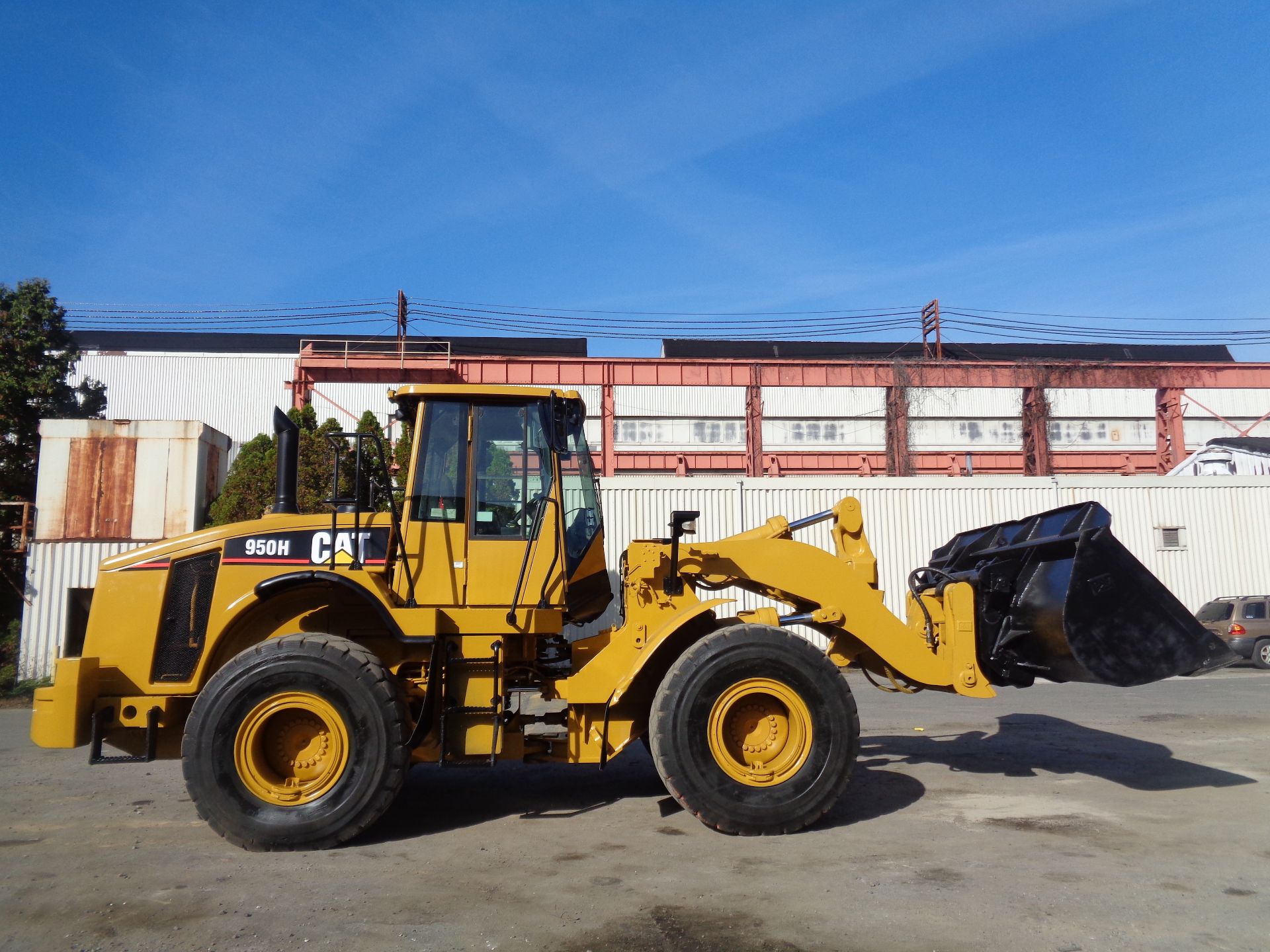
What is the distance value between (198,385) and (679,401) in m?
21.3

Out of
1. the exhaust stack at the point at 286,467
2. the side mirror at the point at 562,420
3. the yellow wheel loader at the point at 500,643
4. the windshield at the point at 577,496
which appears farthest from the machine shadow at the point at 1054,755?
the exhaust stack at the point at 286,467

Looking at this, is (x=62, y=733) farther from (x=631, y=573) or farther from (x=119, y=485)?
(x=119, y=485)

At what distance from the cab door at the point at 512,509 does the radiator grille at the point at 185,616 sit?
5.66 ft

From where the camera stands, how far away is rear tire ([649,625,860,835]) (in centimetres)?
553

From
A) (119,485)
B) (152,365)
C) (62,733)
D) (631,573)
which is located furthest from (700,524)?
(152,365)

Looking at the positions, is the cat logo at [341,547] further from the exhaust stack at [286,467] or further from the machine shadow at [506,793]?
the machine shadow at [506,793]

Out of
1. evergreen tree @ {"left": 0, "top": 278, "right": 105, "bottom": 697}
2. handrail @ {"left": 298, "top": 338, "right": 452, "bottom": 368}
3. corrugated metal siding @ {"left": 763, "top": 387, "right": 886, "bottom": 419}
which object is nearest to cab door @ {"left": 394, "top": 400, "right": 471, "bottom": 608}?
evergreen tree @ {"left": 0, "top": 278, "right": 105, "bottom": 697}

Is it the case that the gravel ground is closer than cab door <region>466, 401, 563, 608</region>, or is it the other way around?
the gravel ground

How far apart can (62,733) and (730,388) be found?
28439 millimetres

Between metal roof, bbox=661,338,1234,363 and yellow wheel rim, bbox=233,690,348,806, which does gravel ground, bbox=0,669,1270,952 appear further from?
metal roof, bbox=661,338,1234,363

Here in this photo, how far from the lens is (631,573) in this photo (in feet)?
20.3

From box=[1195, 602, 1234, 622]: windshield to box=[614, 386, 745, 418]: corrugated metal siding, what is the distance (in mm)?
16886

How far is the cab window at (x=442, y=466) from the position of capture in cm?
604

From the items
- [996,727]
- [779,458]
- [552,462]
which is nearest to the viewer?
[552,462]
